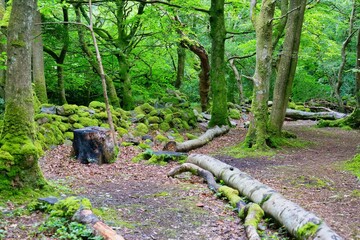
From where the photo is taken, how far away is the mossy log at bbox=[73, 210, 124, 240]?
373cm

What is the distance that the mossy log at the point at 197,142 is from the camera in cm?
1051

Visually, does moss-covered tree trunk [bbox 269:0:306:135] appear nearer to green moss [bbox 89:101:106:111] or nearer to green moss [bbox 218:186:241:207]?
green moss [bbox 218:186:241:207]

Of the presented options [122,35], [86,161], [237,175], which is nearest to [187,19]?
[122,35]

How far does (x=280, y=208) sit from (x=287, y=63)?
7217 mm

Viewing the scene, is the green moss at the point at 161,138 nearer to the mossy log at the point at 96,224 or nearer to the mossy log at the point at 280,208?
the mossy log at the point at 280,208

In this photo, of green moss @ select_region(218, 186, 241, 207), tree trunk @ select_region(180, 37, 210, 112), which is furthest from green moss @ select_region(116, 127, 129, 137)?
green moss @ select_region(218, 186, 241, 207)

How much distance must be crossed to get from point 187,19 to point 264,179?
50.2ft

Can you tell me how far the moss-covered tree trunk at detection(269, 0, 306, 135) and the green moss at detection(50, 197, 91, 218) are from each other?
25.4ft

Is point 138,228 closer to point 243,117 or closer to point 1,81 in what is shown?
point 1,81

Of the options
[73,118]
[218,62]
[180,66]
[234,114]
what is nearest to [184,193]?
[73,118]

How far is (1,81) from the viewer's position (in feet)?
35.0

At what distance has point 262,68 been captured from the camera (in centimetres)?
1008

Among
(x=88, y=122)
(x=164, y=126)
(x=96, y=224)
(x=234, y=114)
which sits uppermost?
(x=96, y=224)

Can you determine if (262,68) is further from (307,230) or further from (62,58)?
(62,58)
